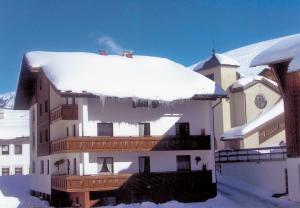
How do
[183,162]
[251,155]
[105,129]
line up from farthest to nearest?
[251,155] → [183,162] → [105,129]

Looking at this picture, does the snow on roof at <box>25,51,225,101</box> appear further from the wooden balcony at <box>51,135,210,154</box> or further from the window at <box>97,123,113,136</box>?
the wooden balcony at <box>51,135,210,154</box>

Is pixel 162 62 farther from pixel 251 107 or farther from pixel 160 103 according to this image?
pixel 251 107

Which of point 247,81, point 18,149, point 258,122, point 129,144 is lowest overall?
point 129,144

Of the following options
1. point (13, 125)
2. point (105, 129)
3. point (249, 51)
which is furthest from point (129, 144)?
point (249, 51)

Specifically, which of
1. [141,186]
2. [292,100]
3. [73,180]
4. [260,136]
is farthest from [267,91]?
[73,180]

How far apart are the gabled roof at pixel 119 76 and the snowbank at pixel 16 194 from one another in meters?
9.02

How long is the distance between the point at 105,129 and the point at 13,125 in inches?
1422

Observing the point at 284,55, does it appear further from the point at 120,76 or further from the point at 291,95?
the point at 120,76

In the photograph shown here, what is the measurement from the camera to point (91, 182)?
31.0m

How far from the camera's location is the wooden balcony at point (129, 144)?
103 feet

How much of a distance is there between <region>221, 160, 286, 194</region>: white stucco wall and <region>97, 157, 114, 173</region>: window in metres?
10.6

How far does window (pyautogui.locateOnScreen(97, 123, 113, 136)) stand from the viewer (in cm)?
3319

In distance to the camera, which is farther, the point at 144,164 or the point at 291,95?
the point at 144,164

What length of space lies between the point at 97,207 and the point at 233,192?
10.0 metres
